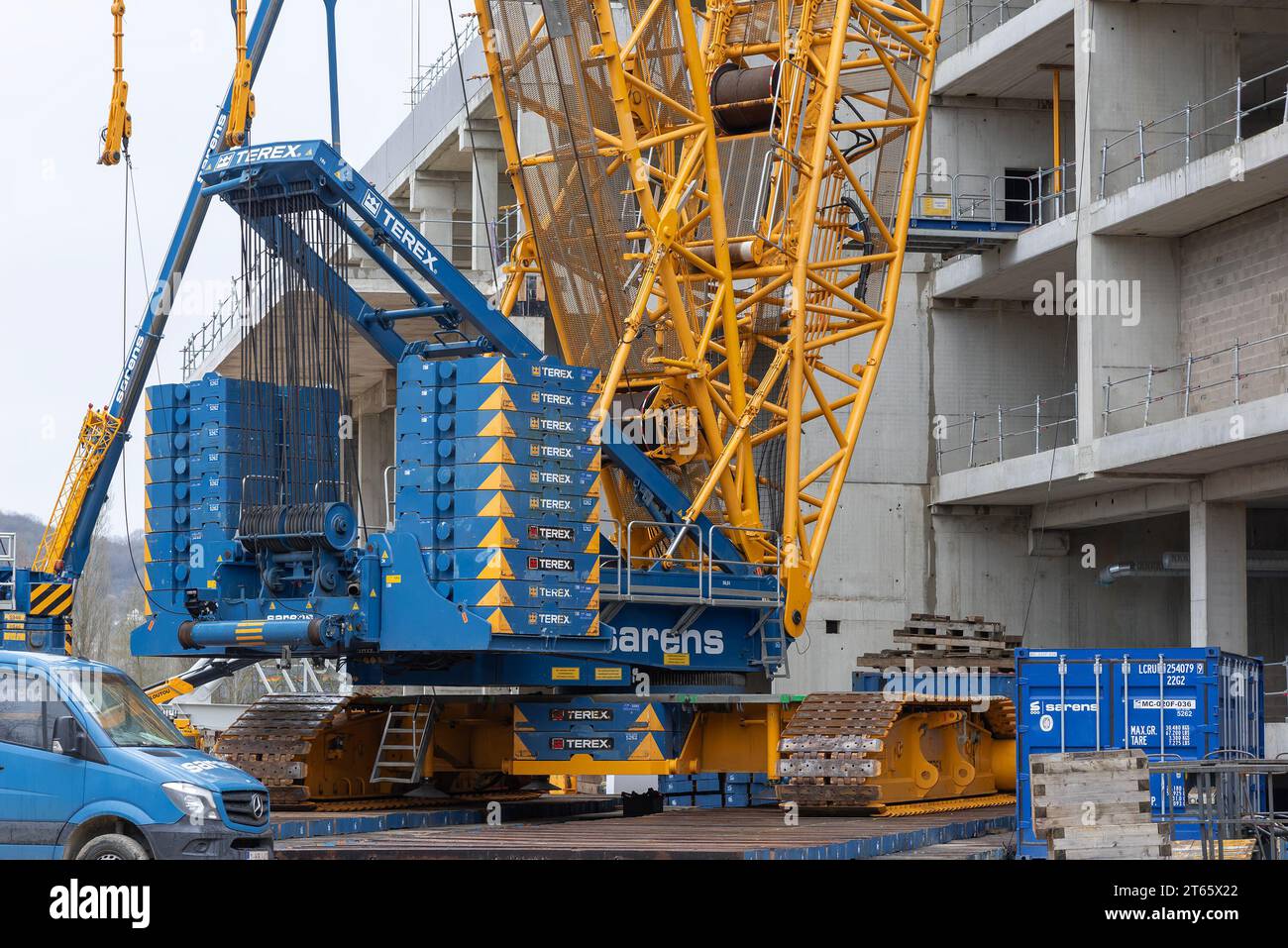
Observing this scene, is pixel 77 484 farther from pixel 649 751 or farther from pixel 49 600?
pixel 649 751

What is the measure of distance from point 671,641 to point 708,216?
488 centimetres

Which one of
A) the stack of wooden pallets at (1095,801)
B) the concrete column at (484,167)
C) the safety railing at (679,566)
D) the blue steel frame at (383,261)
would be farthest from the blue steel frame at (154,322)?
the stack of wooden pallets at (1095,801)

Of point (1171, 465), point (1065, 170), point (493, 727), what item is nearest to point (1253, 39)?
point (1065, 170)

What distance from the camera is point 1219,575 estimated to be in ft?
91.9

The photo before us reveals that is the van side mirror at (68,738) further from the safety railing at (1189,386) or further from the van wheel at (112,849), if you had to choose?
the safety railing at (1189,386)

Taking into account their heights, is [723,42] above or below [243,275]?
above

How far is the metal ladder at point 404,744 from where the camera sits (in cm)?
1828

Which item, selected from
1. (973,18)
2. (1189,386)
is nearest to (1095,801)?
(1189,386)

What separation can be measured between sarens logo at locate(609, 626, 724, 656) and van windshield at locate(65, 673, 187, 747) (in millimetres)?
5662

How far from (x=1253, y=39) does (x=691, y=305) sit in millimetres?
15758

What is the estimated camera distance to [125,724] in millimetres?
12500

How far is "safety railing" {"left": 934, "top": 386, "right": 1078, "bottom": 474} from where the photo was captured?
32.9 metres
